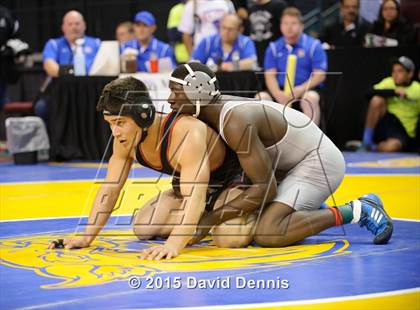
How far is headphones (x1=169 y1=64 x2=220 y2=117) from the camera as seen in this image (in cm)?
457

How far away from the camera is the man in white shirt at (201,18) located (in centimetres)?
1173

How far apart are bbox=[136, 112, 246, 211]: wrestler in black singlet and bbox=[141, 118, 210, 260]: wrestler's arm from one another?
0.15m

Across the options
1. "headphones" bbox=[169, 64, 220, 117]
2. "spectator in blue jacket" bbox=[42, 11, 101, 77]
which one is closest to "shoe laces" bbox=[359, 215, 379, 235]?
"headphones" bbox=[169, 64, 220, 117]

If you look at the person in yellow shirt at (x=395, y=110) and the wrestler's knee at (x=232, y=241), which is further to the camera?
the person in yellow shirt at (x=395, y=110)

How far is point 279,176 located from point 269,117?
46cm

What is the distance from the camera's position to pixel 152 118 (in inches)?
181

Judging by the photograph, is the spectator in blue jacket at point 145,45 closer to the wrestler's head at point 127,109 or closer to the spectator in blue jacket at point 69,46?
the spectator in blue jacket at point 69,46

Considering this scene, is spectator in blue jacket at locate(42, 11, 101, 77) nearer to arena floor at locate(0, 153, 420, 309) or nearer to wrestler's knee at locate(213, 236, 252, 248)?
arena floor at locate(0, 153, 420, 309)

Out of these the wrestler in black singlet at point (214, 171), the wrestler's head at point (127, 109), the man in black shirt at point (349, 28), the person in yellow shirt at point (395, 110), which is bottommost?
the person in yellow shirt at point (395, 110)

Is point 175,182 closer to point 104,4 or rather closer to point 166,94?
point 166,94

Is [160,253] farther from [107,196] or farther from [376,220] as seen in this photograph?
[376,220]

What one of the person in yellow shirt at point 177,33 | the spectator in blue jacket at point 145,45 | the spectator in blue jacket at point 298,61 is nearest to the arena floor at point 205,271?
the spectator in blue jacket at point 298,61

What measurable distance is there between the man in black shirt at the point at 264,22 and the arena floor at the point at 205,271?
6.33 meters

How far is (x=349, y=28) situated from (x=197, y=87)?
8.77 m
